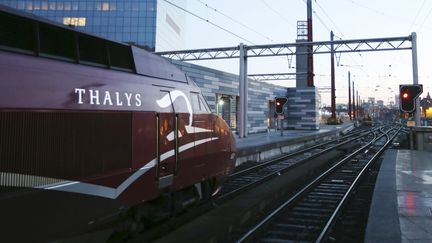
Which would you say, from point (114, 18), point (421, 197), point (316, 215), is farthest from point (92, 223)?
point (114, 18)

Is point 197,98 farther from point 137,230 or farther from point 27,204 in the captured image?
point 27,204

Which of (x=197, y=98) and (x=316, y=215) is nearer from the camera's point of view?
(x=197, y=98)

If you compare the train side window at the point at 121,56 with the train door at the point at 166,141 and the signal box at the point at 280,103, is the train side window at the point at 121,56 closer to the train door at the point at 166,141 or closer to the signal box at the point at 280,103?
the train door at the point at 166,141

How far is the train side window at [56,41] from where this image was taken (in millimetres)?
4785

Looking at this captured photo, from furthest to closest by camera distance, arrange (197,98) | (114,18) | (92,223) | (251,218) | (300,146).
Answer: (114,18)
(300,146)
(251,218)
(197,98)
(92,223)

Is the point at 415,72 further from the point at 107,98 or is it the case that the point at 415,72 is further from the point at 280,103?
the point at 107,98

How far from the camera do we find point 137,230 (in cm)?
690

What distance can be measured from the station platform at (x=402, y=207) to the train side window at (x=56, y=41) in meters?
5.18

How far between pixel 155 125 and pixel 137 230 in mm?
1880

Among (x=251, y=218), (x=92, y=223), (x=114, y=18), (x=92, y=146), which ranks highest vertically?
(x=114, y=18)

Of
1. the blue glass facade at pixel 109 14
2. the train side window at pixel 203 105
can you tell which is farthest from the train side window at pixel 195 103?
the blue glass facade at pixel 109 14

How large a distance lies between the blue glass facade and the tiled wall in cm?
3602

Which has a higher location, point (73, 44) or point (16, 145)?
point (73, 44)

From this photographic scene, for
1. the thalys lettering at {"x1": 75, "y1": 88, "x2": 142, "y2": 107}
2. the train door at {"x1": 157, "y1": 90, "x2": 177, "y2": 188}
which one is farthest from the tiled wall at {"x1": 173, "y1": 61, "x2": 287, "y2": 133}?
the thalys lettering at {"x1": 75, "y1": 88, "x2": 142, "y2": 107}
